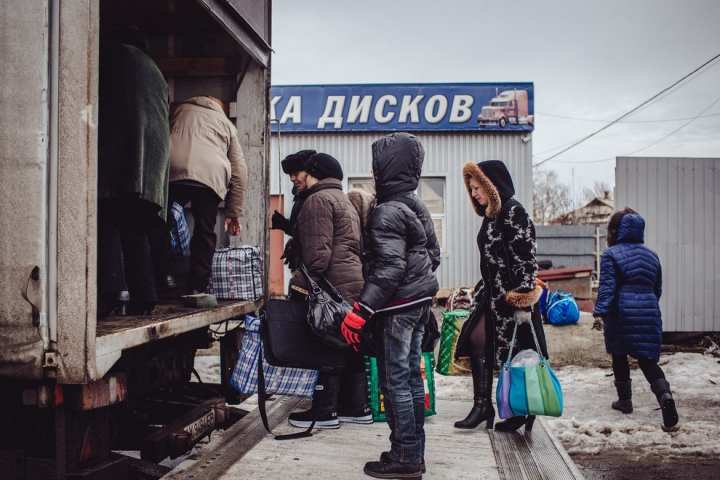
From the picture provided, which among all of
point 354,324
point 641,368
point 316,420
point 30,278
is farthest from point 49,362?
point 641,368

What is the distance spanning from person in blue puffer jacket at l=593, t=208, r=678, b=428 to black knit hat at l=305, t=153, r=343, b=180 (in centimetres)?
278

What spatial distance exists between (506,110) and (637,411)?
681cm

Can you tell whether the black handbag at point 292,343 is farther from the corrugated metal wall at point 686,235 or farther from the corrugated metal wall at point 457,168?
the corrugated metal wall at point 457,168

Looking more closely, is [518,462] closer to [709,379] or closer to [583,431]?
[583,431]

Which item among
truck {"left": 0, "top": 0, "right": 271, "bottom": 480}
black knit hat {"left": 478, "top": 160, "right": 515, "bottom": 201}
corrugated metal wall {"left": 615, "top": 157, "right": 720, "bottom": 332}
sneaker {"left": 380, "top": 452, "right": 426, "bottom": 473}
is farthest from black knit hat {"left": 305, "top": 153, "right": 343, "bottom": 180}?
corrugated metal wall {"left": 615, "top": 157, "right": 720, "bottom": 332}

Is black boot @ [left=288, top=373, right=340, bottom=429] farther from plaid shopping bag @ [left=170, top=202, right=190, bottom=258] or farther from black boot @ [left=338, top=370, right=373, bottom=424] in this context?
plaid shopping bag @ [left=170, top=202, right=190, bottom=258]

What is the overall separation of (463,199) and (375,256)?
869 centimetres

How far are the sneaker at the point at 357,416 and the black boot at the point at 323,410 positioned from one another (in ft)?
0.62

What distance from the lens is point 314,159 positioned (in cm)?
407

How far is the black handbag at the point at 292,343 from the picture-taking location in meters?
3.21

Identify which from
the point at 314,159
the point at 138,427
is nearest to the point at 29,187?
the point at 138,427

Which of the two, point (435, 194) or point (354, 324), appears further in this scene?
point (435, 194)

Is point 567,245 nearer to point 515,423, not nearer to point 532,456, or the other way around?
point 515,423

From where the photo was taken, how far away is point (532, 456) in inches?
128
